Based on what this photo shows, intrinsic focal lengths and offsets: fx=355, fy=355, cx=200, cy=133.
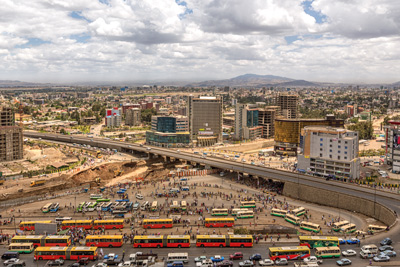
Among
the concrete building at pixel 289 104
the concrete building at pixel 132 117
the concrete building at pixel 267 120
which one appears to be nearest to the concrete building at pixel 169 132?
the concrete building at pixel 267 120

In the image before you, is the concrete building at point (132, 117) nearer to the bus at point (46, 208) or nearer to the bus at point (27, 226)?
the bus at point (46, 208)

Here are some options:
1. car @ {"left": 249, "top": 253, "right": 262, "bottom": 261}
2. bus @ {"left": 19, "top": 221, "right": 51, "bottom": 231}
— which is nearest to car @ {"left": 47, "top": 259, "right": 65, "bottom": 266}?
bus @ {"left": 19, "top": 221, "right": 51, "bottom": 231}

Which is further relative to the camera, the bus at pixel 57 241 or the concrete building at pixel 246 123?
the concrete building at pixel 246 123

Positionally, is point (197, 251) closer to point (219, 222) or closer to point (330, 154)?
point (219, 222)

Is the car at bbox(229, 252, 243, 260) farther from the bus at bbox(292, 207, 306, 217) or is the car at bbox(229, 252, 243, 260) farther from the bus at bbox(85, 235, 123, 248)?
the bus at bbox(292, 207, 306, 217)

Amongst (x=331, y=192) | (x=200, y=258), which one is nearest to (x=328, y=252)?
(x=200, y=258)

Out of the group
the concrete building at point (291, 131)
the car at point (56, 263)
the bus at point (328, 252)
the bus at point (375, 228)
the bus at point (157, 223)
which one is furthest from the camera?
the concrete building at point (291, 131)
